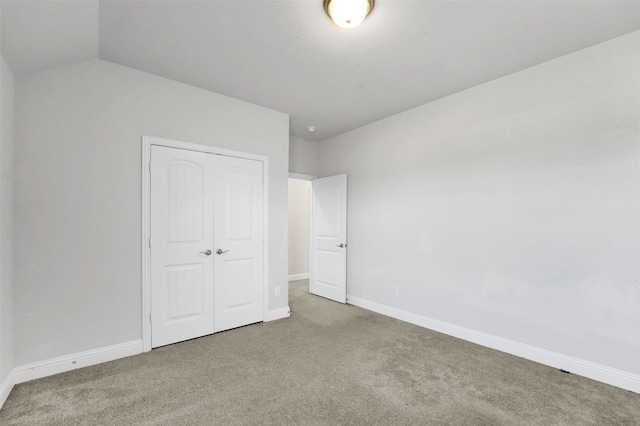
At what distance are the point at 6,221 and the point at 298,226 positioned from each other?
16.0 feet

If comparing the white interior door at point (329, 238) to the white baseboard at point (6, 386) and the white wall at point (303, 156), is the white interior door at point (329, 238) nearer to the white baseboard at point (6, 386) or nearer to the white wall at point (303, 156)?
the white wall at point (303, 156)

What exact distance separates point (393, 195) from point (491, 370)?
2267 millimetres

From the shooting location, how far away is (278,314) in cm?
388

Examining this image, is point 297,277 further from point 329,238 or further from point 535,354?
point 535,354

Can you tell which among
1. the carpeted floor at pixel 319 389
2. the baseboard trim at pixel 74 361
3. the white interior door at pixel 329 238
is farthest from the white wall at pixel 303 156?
the baseboard trim at pixel 74 361

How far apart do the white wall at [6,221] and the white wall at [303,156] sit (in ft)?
10.9

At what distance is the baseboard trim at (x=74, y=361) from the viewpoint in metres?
2.32

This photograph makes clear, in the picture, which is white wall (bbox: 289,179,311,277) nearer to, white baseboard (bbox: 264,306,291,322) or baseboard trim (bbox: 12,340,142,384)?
white baseboard (bbox: 264,306,291,322)

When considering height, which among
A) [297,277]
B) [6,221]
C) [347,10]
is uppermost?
[347,10]

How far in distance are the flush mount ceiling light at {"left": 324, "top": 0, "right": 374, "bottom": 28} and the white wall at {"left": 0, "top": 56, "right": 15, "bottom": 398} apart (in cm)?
237

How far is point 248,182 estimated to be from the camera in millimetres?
3660

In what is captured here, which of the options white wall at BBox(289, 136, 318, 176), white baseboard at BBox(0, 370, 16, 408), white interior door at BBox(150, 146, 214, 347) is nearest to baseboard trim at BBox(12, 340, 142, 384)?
white baseboard at BBox(0, 370, 16, 408)

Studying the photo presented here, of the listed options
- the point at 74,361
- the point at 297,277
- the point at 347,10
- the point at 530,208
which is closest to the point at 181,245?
the point at 74,361

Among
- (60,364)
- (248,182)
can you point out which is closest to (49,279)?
(60,364)
